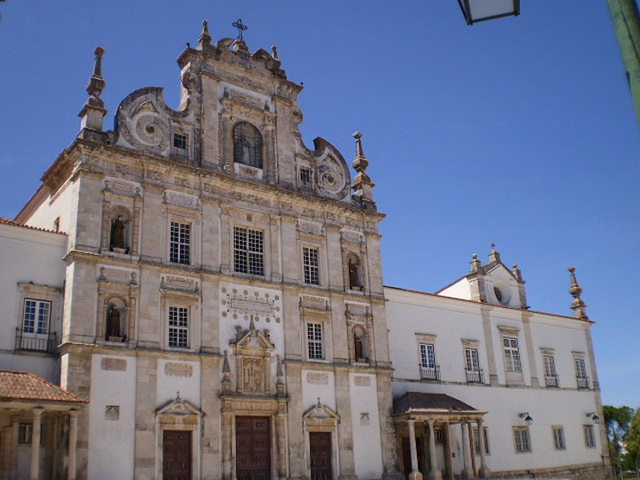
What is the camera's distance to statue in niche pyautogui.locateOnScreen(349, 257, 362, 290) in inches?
1215

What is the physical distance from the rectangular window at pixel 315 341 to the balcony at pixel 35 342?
393 inches

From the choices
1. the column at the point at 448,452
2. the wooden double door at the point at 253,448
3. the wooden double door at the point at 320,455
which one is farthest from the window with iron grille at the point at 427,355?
the wooden double door at the point at 253,448

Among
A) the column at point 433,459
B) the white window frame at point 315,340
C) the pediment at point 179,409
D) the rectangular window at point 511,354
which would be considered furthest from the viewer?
the rectangular window at point 511,354

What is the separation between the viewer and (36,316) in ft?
74.5

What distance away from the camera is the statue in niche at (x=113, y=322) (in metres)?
23.4

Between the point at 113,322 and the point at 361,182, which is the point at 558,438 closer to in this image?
the point at 361,182

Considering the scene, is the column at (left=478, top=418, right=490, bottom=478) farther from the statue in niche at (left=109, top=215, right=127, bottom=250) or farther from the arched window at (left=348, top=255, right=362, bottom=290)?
the statue in niche at (left=109, top=215, right=127, bottom=250)

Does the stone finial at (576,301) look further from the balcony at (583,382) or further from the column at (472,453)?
the column at (472,453)

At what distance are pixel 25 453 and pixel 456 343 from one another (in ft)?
69.4

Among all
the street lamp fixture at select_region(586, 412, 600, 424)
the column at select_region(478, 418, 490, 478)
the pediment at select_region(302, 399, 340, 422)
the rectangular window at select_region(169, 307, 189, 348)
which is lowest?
the column at select_region(478, 418, 490, 478)

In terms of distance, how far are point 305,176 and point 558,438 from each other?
20438mm

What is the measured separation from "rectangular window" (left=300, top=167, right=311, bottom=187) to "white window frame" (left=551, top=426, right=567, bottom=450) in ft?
63.8

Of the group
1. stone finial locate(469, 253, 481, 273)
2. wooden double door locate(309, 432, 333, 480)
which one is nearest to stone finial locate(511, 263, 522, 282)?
stone finial locate(469, 253, 481, 273)

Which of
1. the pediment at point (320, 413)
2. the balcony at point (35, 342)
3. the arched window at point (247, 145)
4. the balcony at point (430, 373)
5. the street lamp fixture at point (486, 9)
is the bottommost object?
the pediment at point (320, 413)
